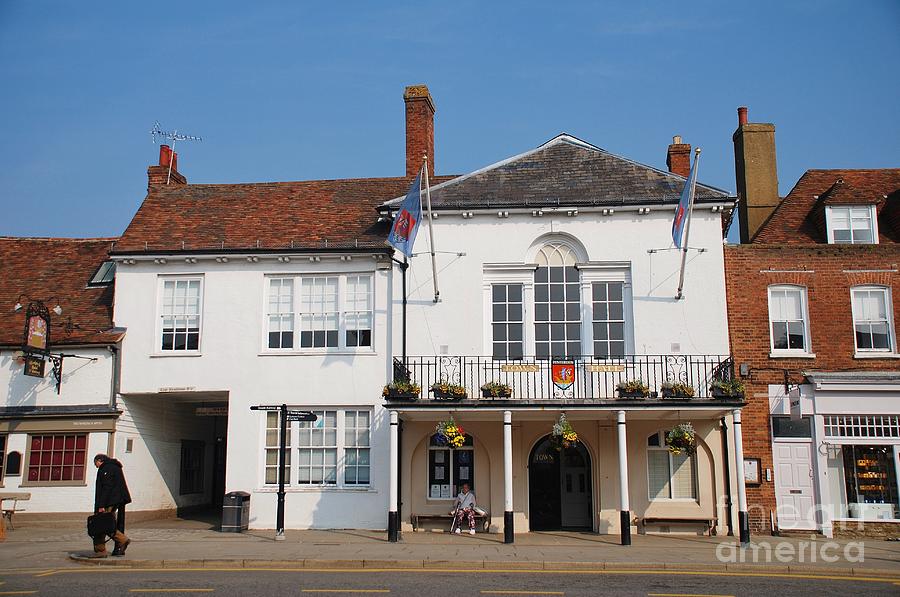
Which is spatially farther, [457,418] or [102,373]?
[102,373]

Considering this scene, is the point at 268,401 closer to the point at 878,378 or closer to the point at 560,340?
the point at 560,340

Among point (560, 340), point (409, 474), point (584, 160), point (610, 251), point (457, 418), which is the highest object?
point (584, 160)

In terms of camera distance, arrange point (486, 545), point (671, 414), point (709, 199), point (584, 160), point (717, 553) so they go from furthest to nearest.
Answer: point (584, 160) < point (709, 199) < point (671, 414) < point (486, 545) < point (717, 553)

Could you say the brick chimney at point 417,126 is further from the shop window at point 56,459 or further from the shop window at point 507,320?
the shop window at point 56,459

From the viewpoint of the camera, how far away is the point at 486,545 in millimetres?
17188

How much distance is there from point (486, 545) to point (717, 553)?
14.7ft

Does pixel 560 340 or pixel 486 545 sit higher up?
pixel 560 340

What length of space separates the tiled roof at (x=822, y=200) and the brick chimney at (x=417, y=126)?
9.55m

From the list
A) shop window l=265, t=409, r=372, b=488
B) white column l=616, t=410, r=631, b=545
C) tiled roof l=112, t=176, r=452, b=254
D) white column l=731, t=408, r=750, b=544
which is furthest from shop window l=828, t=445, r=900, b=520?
tiled roof l=112, t=176, r=452, b=254

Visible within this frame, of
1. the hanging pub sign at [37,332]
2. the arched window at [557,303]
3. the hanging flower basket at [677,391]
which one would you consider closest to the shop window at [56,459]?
the hanging pub sign at [37,332]

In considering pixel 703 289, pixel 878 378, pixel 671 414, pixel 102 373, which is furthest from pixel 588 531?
pixel 102 373

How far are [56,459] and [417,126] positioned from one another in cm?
1307

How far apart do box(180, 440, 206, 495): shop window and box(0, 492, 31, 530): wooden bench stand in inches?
190

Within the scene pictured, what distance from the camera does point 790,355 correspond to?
65.6 ft
